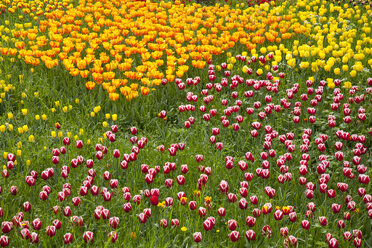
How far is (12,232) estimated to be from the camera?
9.72 feet

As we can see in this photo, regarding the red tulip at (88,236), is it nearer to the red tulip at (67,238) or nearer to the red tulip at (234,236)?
the red tulip at (67,238)

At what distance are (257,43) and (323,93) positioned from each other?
5.68 ft

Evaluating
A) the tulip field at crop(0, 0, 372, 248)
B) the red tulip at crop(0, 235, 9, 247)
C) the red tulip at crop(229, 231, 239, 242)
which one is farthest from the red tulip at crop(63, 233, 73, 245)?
the red tulip at crop(229, 231, 239, 242)

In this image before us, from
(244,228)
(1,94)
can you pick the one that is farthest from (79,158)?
(1,94)

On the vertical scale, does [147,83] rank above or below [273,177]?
above

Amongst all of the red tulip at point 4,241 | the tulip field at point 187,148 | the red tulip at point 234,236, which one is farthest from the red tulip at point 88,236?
the red tulip at point 234,236

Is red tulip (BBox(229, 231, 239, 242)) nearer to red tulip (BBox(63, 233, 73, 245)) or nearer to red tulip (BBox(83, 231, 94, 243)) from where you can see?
red tulip (BBox(83, 231, 94, 243))

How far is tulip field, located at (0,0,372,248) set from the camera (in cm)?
305

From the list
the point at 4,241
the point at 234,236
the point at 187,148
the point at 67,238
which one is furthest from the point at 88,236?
the point at 187,148

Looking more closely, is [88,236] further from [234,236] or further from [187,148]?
[187,148]

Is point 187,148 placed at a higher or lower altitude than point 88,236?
lower

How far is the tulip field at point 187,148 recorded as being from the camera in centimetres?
305

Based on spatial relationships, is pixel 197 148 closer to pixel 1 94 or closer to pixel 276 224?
pixel 276 224

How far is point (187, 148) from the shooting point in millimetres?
4152
